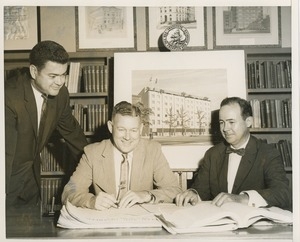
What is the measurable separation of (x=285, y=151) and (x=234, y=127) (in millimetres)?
209

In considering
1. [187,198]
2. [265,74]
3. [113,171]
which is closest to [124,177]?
[113,171]

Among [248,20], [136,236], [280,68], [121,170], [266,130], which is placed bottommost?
[136,236]

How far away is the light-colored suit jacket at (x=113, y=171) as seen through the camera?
4.79 feet

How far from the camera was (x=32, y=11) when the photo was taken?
154 cm

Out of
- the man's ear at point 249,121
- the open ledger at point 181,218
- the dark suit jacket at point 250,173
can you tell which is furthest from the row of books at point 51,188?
the man's ear at point 249,121

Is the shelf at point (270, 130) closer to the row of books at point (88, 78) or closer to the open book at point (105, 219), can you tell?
the open book at point (105, 219)

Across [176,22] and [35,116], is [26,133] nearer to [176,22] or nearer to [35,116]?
[35,116]

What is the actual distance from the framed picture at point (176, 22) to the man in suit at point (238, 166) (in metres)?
0.36

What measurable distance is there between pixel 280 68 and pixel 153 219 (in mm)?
879

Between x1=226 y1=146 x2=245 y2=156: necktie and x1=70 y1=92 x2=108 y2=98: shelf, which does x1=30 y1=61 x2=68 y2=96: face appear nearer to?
x1=70 y1=92 x2=108 y2=98: shelf

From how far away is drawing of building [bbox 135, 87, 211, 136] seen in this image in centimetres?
156

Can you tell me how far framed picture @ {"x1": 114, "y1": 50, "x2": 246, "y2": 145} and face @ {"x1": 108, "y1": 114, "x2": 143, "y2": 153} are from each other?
0.11m
